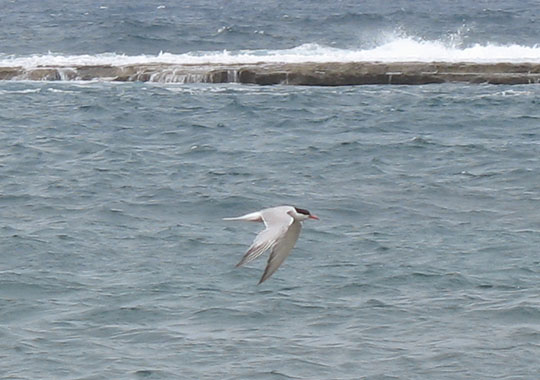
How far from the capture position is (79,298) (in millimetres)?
11859

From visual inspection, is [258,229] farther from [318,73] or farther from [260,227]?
[318,73]

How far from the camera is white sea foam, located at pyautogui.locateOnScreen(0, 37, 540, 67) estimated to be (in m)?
28.5

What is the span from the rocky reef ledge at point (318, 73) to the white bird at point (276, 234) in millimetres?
17020

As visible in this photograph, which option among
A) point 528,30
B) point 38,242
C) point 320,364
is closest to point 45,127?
point 38,242

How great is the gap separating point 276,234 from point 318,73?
700 inches

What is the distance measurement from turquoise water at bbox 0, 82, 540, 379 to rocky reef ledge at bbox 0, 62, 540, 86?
70.3 inches

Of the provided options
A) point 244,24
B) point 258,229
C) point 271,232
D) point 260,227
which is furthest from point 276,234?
point 244,24

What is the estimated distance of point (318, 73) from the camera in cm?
2589

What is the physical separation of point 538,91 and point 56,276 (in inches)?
561

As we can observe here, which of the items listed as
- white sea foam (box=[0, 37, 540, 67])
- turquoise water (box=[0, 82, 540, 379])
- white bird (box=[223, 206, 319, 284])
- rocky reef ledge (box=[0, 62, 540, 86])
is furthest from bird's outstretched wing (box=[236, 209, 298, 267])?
white sea foam (box=[0, 37, 540, 67])

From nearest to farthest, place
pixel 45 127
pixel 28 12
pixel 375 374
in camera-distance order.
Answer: pixel 375 374 → pixel 45 127 → pixel 28 12

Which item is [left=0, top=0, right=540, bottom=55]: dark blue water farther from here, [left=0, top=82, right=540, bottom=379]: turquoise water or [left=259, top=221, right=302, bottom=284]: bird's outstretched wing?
[left=259, top=221, right=302, bottom=284]: bird's outstretched wing

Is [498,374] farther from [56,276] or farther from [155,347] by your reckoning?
[56,276]

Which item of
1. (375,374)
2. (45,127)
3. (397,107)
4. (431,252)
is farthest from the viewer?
(397,107)
